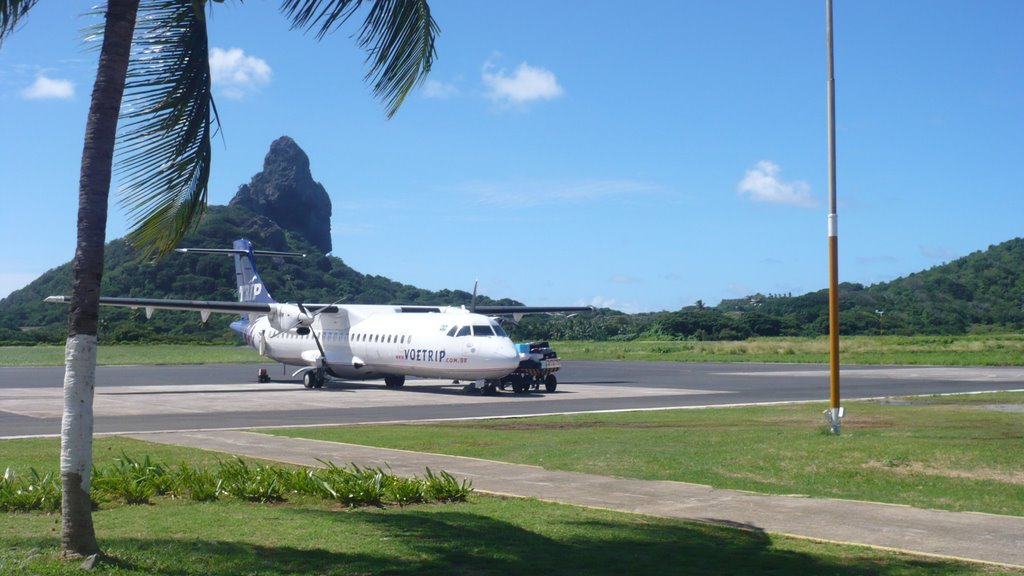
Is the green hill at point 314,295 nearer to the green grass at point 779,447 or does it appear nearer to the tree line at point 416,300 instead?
the tree line at point 416,300

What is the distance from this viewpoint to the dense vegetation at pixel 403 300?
74.9 meters

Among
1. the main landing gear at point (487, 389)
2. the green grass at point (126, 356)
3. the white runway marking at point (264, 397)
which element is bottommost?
the white runway marking at point (264, 397)

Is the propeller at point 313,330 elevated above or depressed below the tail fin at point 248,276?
below

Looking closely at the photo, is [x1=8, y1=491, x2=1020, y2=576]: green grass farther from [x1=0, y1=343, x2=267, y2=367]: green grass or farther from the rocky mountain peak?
the rocky mountain peak

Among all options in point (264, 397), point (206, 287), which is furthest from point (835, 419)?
point (206, 287)

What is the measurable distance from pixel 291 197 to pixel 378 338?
76.0 metres

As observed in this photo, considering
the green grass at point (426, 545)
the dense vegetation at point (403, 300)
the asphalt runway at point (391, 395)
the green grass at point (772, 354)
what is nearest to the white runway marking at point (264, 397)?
the asphalt runway at point (391, 395)

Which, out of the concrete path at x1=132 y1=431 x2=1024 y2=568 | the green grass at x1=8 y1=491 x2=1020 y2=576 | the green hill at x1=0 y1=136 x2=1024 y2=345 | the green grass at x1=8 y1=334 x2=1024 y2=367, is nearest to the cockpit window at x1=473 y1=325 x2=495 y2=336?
the concrete path at x1=132 y1=431 x2=1024 y2=568

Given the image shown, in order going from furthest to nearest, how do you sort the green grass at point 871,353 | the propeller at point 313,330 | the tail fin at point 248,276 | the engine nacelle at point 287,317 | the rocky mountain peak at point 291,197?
the rocky mountain peak at point 291,197
the green grass at point 871,353
the tail fin at point 248,276
the engine nacelle at point 287,317
the propeller at point 313,330

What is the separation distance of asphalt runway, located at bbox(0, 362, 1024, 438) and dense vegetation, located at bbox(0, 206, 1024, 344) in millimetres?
29610

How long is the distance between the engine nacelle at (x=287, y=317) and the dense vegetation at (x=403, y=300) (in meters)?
29.8

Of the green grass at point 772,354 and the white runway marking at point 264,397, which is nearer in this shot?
the white runway marking at point 264,397

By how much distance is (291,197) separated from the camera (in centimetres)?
10725

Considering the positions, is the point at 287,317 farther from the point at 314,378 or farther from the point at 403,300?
the point at 403,300
